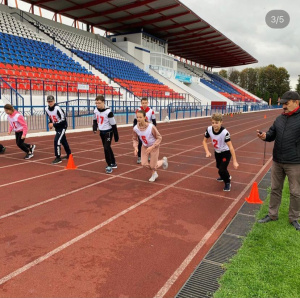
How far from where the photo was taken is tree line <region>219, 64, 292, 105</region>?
374 feet

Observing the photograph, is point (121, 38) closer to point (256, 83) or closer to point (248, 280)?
point (248, 280)

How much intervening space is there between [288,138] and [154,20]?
41509 mm

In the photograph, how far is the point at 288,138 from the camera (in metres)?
4.23

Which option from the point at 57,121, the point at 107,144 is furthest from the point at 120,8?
the point at 107,144

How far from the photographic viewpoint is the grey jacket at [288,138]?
4.19m

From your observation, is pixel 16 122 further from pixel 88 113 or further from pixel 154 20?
pixel 154 20

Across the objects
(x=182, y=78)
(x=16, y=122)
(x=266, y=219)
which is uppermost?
(x=182, y=78)

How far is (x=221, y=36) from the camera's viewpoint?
5306 centimetres

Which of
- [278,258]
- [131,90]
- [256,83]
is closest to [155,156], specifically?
[278,258]

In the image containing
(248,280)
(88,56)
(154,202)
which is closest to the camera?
(248,280)

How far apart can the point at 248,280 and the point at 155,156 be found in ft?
13.2

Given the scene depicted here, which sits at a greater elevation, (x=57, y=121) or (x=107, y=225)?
(x=57, y=121)

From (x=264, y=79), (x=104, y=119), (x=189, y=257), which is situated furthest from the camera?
(x=264, y=79)

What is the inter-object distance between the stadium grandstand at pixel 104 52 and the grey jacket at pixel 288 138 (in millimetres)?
13845
